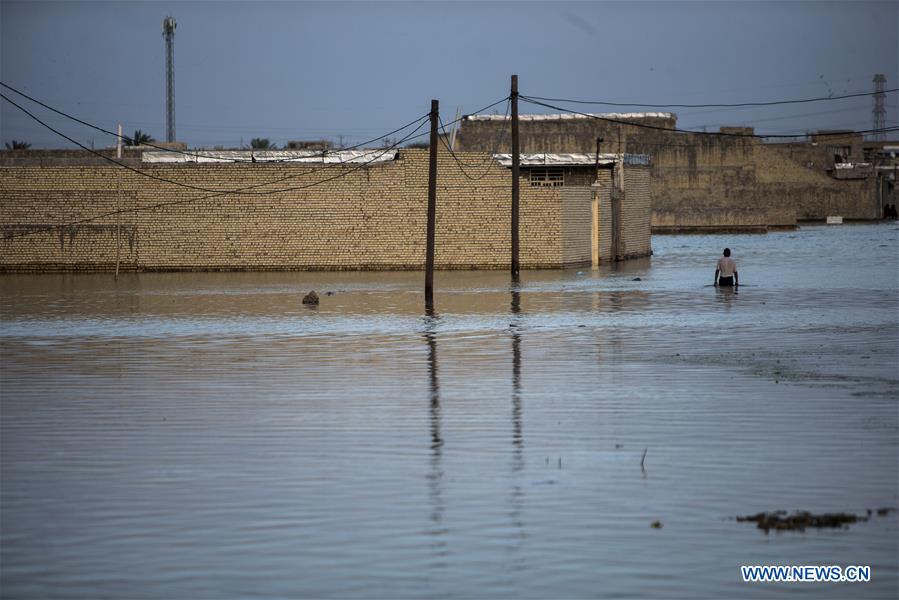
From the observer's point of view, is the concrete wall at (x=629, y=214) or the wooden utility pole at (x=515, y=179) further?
the concrete wall at (x=629, y=214)

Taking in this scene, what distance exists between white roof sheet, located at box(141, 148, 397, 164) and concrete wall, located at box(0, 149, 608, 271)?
1739 mm

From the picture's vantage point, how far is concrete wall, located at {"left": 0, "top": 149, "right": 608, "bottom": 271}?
142 ft

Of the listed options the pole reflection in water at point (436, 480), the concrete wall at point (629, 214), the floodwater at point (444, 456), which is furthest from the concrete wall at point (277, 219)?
the pole reflection in water at point (436, 480)

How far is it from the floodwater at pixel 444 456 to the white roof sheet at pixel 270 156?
23548mm

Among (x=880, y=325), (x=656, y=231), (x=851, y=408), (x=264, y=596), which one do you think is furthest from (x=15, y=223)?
(x=656, y=231)

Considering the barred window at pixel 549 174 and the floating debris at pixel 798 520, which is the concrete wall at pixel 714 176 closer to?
the barred window at pixel 549 174

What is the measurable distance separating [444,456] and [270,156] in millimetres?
39228

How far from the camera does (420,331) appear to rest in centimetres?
2100

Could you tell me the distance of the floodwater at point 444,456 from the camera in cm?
670

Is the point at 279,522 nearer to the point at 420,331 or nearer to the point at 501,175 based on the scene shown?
the point at 420,331

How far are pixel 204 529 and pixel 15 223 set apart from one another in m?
39.4

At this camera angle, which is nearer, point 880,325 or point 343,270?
point 880,325

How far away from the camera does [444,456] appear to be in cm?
982

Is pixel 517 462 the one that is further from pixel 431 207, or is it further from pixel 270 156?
pixel 270 156
